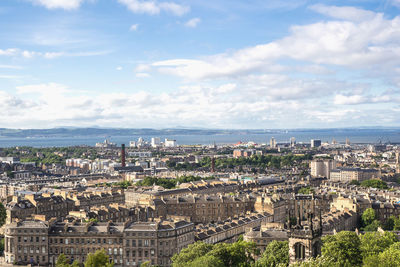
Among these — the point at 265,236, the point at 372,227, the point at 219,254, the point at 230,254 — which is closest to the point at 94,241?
the point at 219,254

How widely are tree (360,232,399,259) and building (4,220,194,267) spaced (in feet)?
67.2

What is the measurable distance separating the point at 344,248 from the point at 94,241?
27518 mm

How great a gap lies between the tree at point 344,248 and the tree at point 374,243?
0.71m

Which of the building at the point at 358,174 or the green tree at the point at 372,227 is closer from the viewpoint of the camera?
the green tree at the point at 372,227

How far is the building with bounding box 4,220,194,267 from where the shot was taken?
56625 millimetres

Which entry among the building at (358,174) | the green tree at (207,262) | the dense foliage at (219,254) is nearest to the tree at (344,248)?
the dense foliage at (219,254)

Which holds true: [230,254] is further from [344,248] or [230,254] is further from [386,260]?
[386,260]

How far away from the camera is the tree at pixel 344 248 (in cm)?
4503

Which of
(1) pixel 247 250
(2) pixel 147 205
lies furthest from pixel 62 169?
(1) pixel 247 250

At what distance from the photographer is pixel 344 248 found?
46219mm

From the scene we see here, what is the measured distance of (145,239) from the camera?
186ft

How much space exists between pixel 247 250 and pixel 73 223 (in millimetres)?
21666

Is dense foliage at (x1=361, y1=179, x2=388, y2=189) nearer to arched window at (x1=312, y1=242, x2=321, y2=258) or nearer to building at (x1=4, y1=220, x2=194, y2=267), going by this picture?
building at (x1=4, y1=220, x2=194, y2=267)

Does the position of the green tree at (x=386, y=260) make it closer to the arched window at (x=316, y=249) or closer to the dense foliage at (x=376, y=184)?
the arched window at (x=316, y=249)
